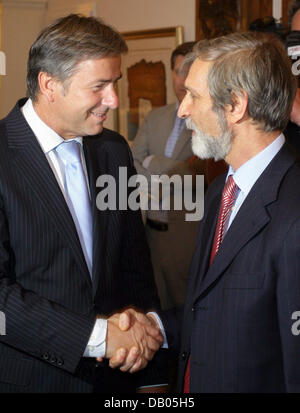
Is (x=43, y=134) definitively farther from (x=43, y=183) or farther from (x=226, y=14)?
(x=226, y=14)

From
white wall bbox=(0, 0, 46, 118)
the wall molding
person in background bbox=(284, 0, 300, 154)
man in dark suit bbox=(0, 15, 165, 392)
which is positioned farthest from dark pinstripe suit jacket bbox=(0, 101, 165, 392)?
the wall molding

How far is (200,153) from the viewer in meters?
2.02

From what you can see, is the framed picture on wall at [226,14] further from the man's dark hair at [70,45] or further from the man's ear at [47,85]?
the man's ear at [47,85]

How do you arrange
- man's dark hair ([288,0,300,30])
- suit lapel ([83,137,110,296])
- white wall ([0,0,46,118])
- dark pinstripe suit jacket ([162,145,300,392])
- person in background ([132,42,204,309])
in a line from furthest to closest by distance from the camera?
white wall ([0,0,46,118])
person in background ([132,42,204,309])
man's dark hair ([288,0,300,30])
suit lapel ([83,137,110,296])
dark pinstripe suit jacket ([162,145,300,392])

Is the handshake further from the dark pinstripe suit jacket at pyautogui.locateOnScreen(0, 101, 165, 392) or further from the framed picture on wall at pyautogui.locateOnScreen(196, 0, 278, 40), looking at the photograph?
the framed picture on wall at pyautogui.locateOnScreen(196, 0, 278, 40)

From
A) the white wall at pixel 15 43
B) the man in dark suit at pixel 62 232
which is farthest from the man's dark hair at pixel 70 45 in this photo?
the white wall at pixel 15 43

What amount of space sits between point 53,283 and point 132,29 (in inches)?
152

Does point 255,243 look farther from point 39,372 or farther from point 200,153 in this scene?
point 39,372

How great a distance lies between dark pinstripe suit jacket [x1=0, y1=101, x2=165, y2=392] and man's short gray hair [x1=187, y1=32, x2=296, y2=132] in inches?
22.9

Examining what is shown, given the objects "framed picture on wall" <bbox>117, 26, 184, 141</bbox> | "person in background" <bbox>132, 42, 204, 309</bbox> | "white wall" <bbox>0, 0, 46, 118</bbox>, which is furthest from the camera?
"white wall" <bbox>0, 0, 46, 118</bbox>

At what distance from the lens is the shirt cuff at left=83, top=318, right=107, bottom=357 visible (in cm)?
195

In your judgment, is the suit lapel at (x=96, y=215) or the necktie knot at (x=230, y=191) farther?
the suit lapel at (x=96, y=215)

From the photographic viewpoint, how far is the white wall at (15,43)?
6.36 m

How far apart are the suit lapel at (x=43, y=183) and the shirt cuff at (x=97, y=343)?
6.1 inches
